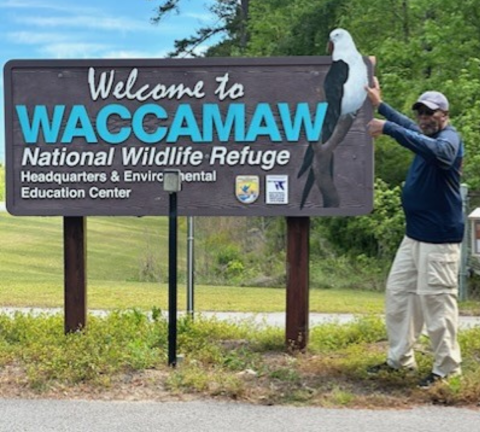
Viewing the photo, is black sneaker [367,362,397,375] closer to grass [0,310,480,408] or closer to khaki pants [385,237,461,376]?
grass [0,310,480,408]

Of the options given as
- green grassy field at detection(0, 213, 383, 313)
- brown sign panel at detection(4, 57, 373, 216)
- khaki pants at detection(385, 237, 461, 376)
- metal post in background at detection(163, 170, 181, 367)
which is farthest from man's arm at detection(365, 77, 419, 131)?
green grassy field at detection(0, 213, 383, 313)

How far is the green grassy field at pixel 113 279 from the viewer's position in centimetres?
1170

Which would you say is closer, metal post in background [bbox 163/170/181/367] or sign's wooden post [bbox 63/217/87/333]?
metal post in background [bbox 163/170/181/367]

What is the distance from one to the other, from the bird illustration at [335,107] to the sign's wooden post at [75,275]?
208 centimetres

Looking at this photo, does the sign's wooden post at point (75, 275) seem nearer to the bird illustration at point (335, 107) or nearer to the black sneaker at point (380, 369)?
the bird illustration at point (335, 107)

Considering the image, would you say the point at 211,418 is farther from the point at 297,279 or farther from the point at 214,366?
the point at 297,279

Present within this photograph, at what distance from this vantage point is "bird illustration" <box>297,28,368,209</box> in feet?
21.2

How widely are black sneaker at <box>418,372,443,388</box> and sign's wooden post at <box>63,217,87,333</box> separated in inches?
125

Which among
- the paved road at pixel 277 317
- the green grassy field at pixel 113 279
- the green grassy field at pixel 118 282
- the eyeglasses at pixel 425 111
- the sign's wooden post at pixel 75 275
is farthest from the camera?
the green grassy field at pixel 113 279

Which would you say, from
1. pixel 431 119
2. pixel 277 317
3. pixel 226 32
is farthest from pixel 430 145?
pixel 226 32

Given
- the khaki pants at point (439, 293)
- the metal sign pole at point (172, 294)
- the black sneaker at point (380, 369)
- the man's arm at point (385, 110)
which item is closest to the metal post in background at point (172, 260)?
the metal sign pole at point (172, 294)

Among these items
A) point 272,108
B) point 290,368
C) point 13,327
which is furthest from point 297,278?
point 13,327

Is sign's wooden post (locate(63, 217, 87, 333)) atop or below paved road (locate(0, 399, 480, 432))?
atop

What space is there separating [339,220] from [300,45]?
713 centimetres
